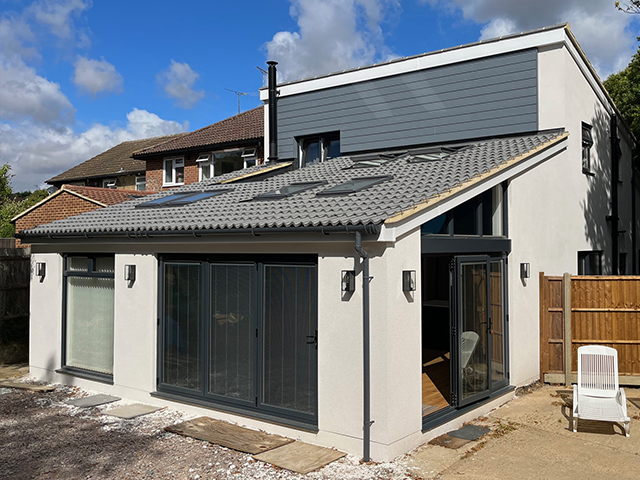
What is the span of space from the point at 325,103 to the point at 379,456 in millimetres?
10945

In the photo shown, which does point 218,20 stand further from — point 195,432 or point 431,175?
point 195,432

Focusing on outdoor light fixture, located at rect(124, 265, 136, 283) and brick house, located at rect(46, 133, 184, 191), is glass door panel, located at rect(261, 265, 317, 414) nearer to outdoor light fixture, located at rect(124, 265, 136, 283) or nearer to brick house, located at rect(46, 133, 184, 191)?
outdoor light fixture, located at rect(124, 265, 136, 283)

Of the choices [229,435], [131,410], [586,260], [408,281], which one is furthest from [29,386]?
[586,260]

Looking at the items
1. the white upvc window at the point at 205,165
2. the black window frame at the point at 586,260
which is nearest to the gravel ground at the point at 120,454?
the black window frame at the point at 586,260

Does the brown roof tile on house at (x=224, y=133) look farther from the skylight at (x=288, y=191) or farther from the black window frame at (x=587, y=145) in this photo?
the black window frame at (x=587, y=145)

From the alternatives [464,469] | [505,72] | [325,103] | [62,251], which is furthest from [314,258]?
[325,103]

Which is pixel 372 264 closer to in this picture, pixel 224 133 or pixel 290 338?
pixel 290 338

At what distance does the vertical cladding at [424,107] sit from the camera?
1216 centimetres

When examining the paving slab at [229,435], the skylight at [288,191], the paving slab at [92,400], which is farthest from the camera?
the skylight at [288,191]

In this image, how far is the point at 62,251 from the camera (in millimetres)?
10656

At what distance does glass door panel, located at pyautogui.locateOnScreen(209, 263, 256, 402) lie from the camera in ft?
25.6

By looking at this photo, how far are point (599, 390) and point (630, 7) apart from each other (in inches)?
378

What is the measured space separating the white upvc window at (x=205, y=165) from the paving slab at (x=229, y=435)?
55.7ft

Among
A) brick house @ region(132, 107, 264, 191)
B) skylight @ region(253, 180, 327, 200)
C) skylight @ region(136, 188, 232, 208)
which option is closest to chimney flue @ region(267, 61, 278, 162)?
skylight @ region(136, 188, 232, 208)
